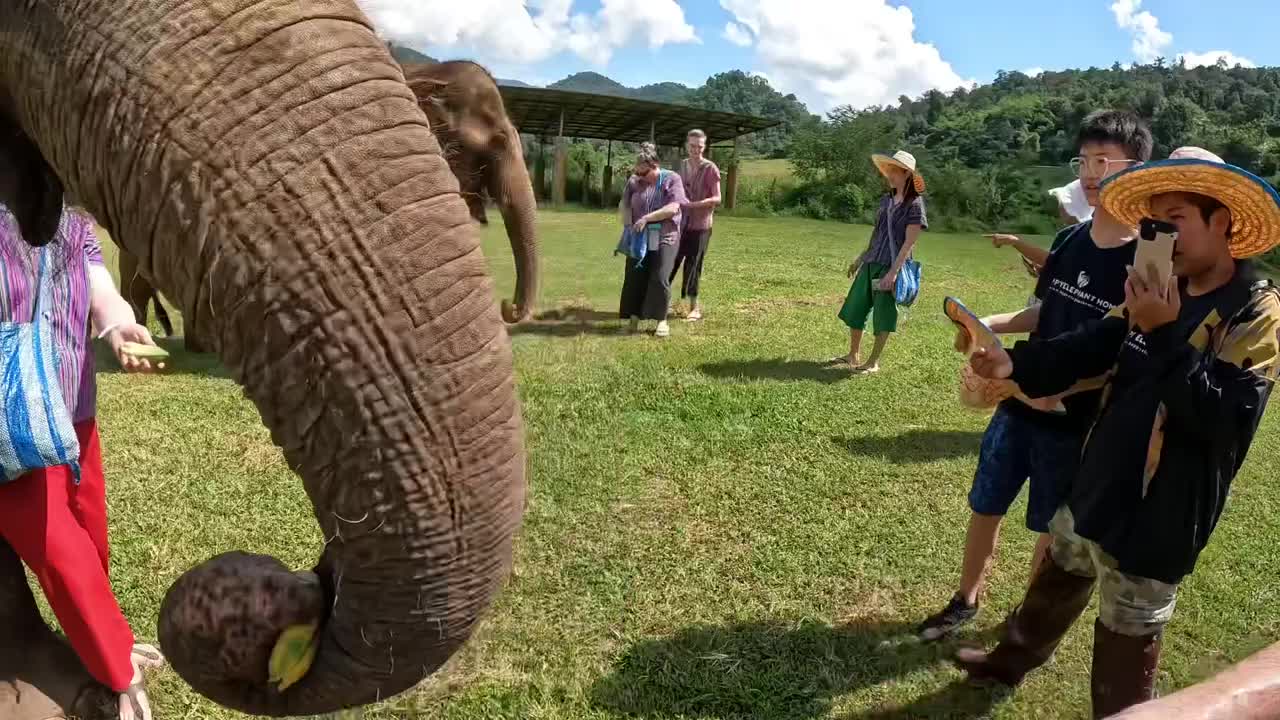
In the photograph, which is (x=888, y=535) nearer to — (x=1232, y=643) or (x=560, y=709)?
(x=1232, y=643)

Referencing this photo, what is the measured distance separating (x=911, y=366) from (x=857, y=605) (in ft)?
13.8

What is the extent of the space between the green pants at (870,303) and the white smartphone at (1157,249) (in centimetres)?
463

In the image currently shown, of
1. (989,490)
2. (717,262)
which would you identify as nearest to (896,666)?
(989,490)

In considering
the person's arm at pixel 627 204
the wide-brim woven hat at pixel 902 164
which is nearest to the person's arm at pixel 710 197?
the person's arm at pixel 627 204

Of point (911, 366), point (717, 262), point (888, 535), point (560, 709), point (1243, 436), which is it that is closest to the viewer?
point (1243, 436)

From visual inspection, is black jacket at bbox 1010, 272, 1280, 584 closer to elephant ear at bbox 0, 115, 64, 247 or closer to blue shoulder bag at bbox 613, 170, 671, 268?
elephant ear at bbox 0, 115, 64, 247

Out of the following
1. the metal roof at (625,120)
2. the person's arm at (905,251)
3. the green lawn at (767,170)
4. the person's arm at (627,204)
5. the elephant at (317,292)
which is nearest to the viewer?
the elephant at (317,292)

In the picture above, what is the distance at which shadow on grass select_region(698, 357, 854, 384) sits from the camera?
22.2 feet

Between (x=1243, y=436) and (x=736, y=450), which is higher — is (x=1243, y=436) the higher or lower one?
the higher one

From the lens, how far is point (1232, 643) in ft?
11.1

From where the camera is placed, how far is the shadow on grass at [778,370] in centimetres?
676

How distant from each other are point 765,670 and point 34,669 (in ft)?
7.92

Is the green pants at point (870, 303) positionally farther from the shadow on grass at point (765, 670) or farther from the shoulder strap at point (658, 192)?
the shadow on grass at point (765, 670)

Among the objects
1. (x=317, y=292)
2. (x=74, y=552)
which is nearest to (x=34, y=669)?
(x=74, y=552)
